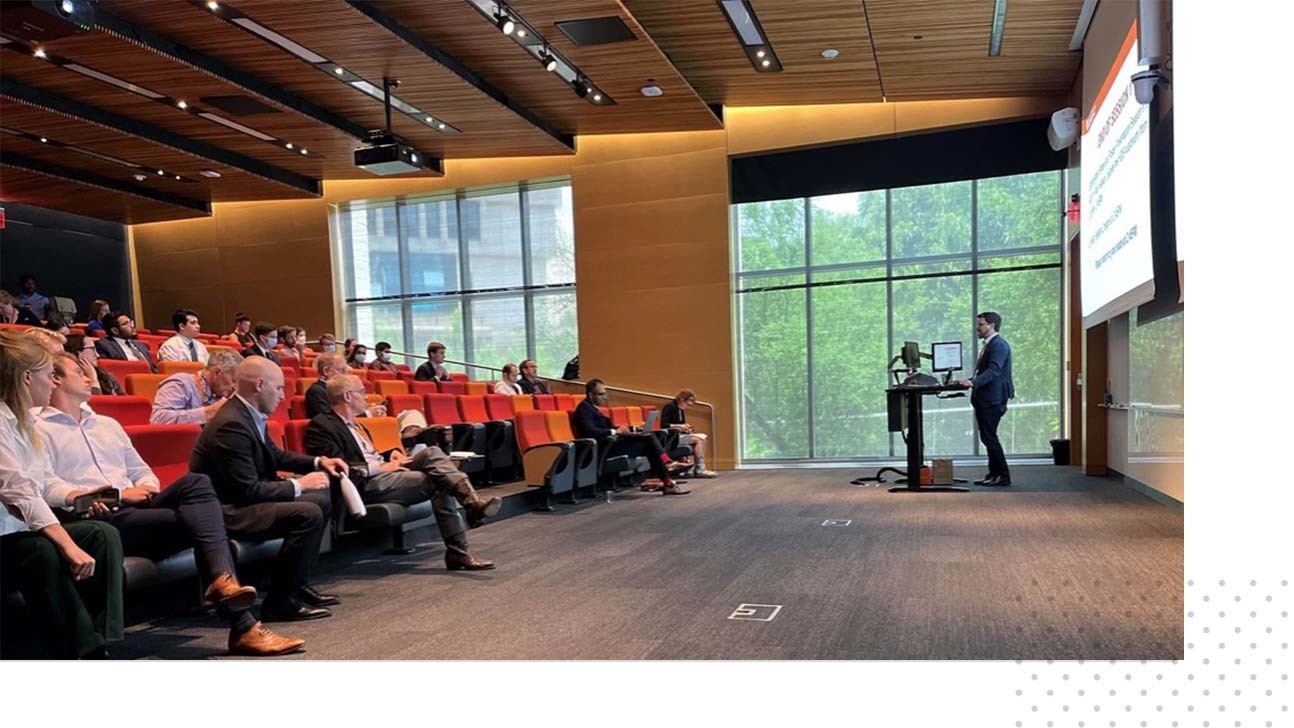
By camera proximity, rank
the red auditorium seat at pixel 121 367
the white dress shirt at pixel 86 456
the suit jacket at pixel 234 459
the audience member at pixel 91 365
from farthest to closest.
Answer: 1. the red auditorium seat at pixel 121 367
2. the audience member at pixel 91 365
3. the suit jacket at pixel 234 459
4. the white dress shirt at pixel 86 456

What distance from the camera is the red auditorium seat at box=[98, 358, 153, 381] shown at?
4840 mm

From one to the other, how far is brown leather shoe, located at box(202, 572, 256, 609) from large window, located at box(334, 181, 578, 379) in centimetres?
777

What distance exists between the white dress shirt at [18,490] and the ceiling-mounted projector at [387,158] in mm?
5087

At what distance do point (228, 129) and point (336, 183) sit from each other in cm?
282

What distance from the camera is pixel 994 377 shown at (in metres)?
6.00

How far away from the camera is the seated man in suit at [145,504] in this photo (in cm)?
232

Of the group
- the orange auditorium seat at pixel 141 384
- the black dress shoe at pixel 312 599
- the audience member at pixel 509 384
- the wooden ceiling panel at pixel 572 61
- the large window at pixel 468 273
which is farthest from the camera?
the large window at pixel 468 273

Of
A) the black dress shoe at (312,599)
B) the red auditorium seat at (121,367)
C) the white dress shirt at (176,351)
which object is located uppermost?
the white dress shirt at (176,351)

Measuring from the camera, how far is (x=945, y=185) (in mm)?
8492

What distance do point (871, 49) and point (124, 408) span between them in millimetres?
6012
